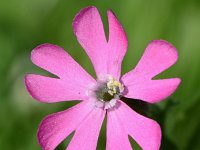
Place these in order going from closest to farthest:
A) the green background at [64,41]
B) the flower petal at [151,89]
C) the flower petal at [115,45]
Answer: the flower petal at [151,89], the flower petal at [115,45], the green background at [64,41]

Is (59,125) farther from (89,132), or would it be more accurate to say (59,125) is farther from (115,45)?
(115,45)

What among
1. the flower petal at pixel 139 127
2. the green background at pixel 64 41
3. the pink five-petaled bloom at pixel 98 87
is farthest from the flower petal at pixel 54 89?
the green background at pixel 64 41

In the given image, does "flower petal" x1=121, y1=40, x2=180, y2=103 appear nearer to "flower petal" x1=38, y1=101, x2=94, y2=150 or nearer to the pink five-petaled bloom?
the pink five-petaled bloom

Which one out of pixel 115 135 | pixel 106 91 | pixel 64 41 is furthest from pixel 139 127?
pixel 64 41

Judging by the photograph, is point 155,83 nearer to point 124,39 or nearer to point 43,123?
point 124,39

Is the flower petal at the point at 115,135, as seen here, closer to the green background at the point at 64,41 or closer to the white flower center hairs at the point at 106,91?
the white flower center hairs at the point at 106,91

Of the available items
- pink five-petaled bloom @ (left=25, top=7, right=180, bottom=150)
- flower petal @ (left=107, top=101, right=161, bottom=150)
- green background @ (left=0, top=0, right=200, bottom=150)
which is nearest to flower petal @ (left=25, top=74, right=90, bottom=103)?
pink five-petaled bloom @ (left=25, top=7, right=180, bottom=150)
